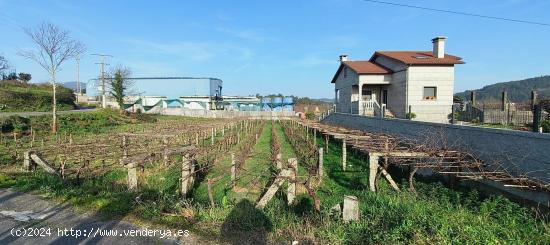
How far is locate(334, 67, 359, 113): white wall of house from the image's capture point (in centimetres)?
2705

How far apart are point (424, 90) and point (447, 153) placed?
14591 mm

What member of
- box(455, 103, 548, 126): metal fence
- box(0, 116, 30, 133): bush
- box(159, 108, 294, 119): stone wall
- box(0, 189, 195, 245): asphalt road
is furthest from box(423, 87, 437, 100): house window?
box(159, 108, 294, 119): stone wall

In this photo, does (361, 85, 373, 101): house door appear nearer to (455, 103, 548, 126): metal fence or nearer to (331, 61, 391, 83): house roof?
(331, 61, 391, 83): house roof

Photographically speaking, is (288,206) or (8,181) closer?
(288,206)

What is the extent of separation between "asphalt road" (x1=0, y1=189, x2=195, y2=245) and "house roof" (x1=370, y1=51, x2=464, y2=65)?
68.5ft

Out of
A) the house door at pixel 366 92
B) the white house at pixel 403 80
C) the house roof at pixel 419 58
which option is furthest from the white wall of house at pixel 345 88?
the house roof at pixel 419 58

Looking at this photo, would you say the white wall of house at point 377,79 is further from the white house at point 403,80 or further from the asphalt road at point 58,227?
the asphalt road at point 58,227

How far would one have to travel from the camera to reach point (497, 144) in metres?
8.44

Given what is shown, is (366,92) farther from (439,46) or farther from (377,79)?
(439,46)

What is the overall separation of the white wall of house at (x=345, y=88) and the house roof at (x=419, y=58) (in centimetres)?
280

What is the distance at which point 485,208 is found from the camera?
19.4ft

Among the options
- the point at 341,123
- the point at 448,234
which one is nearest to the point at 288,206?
the point at 448,234

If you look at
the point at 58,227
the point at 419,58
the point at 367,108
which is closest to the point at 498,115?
the point at 367,108

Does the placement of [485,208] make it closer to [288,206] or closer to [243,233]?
[288,206]
